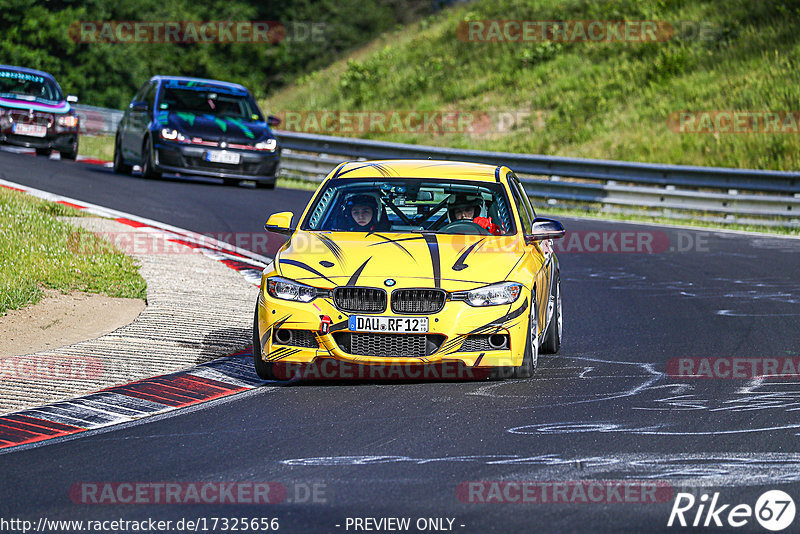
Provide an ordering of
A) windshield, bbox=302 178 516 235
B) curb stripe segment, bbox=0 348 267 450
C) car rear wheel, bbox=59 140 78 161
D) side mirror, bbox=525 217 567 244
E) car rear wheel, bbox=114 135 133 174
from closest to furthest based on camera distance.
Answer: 1. curb stripe segment, bbox=0 348 267 450
2. side mirror, bbox=525 217 567 244
3. windshield, bbox=302 178 516 235
4. car rear wheel, bbox=114 135 133 174
5. car rear wheel, bbox=59 140 78 161

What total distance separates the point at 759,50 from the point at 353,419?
28.9 meters

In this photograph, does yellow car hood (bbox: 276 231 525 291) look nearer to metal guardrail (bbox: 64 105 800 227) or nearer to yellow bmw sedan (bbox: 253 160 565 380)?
yellow bmw sedan (bbox: 253 160 565 380)

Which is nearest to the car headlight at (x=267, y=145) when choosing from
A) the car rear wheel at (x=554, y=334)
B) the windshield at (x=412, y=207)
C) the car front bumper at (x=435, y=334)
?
the windshield at (x=412, y=207)

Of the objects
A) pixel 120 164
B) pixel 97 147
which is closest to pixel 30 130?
pixel 120 164

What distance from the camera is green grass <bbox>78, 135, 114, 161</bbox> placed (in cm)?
3034

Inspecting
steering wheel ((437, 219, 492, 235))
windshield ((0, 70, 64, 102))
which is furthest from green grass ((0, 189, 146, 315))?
windshield ((0, 70, 64, 102))

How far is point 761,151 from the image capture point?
27516 millimetres

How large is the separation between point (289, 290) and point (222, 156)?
44.8ft

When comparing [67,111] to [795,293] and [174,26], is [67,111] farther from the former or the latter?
[174,26]

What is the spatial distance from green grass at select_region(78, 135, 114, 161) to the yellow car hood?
22.0 m

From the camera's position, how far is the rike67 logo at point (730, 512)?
521 cm

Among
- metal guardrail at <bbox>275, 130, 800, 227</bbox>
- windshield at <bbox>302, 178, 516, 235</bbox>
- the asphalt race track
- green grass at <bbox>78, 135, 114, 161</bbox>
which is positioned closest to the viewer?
the asphalt race track

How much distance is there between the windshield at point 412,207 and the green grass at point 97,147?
69.8 ft

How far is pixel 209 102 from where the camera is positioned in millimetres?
22750
